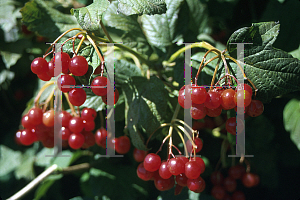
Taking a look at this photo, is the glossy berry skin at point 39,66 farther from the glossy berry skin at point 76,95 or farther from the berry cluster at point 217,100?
the berry cluster at point 217,100

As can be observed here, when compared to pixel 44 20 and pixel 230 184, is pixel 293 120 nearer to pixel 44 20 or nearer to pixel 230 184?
pixel 230 184

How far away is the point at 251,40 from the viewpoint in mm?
610

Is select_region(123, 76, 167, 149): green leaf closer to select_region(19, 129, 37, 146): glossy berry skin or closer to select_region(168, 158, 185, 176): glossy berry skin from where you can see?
select_region(168, 158, 185, 176): glossy berry skin

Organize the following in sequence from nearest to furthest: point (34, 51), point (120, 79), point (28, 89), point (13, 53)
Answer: point (120, 79)
point (13, 53)
point (34, 51)
point (28, 89)

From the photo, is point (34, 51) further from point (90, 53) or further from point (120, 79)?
point (90, 53)

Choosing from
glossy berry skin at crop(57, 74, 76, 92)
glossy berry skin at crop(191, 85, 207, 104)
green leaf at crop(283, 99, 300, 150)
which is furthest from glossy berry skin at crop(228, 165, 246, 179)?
glossy berry skin at crop(57, 74, 76, 92)

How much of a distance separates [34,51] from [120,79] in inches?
24.5

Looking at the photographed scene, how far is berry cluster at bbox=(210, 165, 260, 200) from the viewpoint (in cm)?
82

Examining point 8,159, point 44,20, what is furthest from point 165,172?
point 8,159

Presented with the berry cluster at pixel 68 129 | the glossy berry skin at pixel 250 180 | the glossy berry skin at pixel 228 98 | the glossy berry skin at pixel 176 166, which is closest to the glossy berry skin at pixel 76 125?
the berry cluster at pixel 68 129

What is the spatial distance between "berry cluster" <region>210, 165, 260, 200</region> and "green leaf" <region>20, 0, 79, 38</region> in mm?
808

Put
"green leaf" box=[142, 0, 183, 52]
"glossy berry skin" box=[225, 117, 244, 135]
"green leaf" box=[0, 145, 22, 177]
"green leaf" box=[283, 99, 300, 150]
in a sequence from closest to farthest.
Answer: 1. "glossy berry skin" box=[225, 117, 244, 135]
2. "green leaf" box=[283, 99, 300, 150]
3. "green leaf" box=[142, 0, 183, 52]
4. "green leaf" box=[0, 145, 22, 177]

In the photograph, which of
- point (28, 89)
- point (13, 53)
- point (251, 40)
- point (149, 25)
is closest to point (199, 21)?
point (149, 25)

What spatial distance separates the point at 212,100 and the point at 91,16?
1.17 feet
